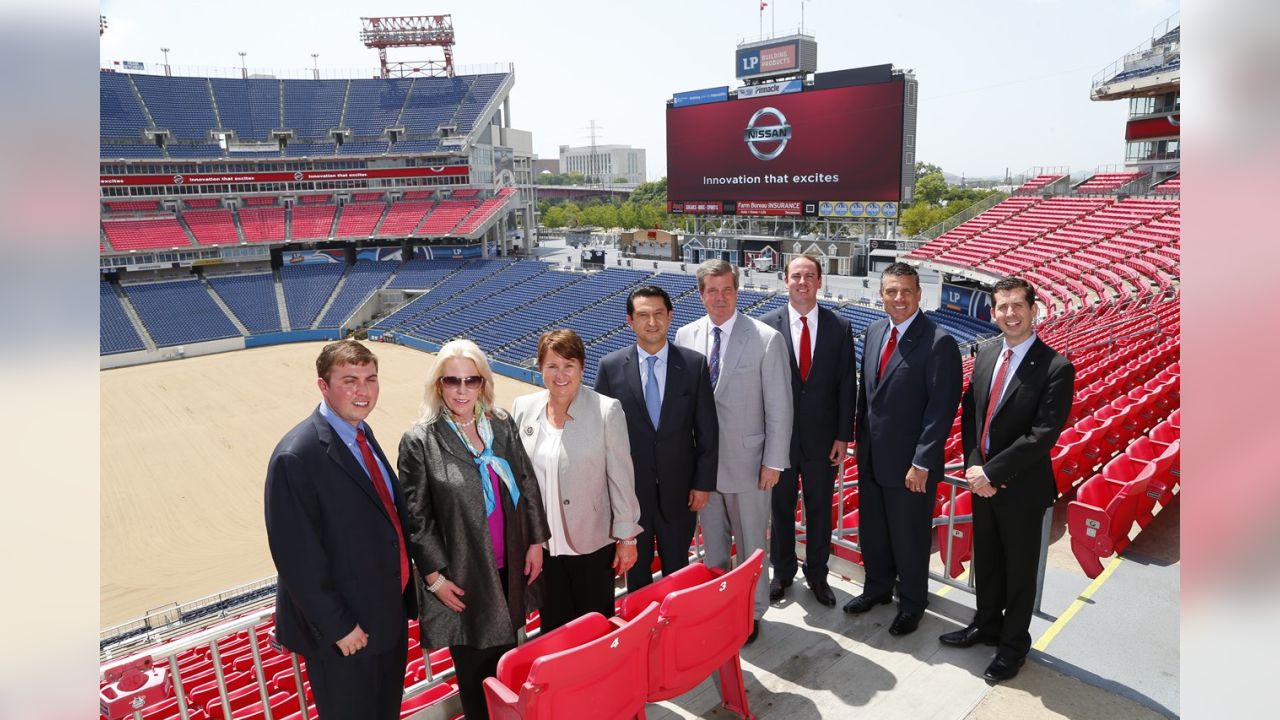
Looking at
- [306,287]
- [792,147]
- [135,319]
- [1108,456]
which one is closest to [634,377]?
[1108,456]

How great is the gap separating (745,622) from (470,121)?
50.6m

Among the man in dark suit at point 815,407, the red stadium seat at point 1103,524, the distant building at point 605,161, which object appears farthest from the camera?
the distant building at point 605,161

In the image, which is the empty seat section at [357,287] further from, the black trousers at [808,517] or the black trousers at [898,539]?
the black trousers at [898,539]

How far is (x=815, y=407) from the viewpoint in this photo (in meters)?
4.67

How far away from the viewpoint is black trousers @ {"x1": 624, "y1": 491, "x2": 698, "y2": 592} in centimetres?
425

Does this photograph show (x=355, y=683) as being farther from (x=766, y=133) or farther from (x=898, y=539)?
(x=766, y=133)

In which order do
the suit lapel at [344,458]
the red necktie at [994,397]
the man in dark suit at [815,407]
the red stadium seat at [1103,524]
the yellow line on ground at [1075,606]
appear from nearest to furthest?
the suit lapel at [344,458], the red necktie at [994,397], the yellow line on ground at [1075,606], the man in dark suit at [815,407], the red stadium seat at [1103,524]

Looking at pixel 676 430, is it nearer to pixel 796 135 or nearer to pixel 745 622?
pixel 745 622

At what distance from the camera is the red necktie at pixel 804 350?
185 inches

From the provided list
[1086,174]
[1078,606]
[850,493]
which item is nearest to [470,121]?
[1086,174]

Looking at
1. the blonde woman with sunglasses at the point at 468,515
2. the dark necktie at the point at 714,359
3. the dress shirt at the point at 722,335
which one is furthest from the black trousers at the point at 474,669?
the dress shirt at the point at 722,335

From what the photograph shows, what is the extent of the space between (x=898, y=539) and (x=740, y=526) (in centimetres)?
93

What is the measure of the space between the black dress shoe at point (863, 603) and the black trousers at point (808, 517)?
252mm

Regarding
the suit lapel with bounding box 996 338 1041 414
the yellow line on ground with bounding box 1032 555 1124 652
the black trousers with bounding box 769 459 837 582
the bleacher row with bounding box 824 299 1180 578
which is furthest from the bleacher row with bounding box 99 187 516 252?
the suit lapel with bounding box 996 338 1041 414
